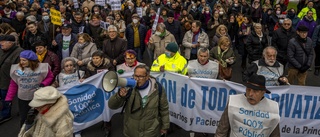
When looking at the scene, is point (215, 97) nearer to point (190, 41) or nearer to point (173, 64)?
point (173, 64)

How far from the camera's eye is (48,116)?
3.14 metres

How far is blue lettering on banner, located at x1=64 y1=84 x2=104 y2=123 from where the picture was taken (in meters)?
5.07

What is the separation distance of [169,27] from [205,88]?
4063 mm

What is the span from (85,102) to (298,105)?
3.50 m

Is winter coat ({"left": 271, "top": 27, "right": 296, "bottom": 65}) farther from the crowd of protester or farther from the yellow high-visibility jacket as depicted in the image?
A: the yellow high-visibility jacket

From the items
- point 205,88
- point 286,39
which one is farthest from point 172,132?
point 286,39

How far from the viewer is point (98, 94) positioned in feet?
17.4

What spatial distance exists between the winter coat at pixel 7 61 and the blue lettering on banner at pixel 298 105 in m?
4.54

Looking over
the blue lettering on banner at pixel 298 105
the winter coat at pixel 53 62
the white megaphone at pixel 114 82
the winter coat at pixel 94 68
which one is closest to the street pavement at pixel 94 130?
the winter coat at pixel 94 68

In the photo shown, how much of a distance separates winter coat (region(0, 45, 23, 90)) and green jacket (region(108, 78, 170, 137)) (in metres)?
2.82

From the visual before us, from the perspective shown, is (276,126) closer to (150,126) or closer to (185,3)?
(150,126)

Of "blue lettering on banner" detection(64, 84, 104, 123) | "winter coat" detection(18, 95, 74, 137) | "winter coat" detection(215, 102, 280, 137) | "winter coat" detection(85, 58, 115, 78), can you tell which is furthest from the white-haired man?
"winter coat" detection(18, 95, 74, 137)

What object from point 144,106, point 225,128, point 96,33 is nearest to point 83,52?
point 96,33

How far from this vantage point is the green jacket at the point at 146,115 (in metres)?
3.88
